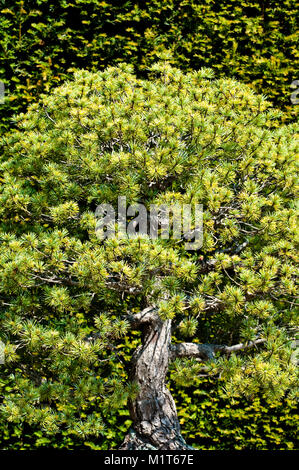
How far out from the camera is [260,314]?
229 cm

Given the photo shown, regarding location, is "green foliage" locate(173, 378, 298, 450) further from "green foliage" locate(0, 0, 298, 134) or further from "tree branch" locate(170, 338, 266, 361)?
"green foliage" locate(0, 0, 298, 134)

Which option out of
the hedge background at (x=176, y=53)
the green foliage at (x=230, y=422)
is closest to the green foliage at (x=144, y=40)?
the hedge background at (x=176, y=53)

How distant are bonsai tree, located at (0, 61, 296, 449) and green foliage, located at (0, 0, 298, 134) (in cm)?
129

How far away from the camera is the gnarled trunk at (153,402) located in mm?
2648

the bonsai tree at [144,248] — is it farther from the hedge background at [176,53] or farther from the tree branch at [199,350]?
Answer: the hedge background at [176,53]

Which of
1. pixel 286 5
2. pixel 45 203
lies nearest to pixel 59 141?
pixel 45 203

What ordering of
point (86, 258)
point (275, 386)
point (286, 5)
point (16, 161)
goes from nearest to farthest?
point (86, 258) → point (275, 386) → point (16, 161) → point (286, 5)

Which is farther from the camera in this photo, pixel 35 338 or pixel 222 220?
pixel 222 220

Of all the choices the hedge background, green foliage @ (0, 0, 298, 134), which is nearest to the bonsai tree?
the hedge background

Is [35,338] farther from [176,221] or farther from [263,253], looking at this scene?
[263,253]

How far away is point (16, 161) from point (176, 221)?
1025 mm

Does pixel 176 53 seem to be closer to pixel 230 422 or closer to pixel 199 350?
pixel 199 350

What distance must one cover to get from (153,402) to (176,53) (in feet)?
9.97

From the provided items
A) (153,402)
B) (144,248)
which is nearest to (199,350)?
(153,402)
